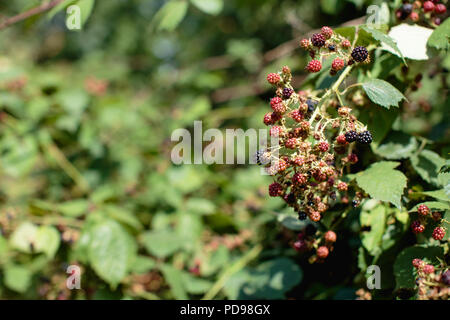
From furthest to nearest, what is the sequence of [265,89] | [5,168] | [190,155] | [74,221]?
[265,89]
[190,155]
[5,168]
[74,221]

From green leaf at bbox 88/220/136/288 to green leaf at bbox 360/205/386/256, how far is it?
0.92 m

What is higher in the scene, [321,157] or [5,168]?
[5,168]

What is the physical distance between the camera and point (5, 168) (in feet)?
7.27

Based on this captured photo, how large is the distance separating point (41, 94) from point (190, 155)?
109 centimetres

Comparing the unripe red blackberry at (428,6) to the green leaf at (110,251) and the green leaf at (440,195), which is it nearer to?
the green leaf at (440,195)

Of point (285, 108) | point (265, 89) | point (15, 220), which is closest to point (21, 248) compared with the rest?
point (15, 220)

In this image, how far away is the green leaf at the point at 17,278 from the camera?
1.81 m

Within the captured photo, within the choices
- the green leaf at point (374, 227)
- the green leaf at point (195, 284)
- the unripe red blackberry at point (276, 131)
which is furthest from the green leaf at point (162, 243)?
the unripe red blackberry at point (276, 131)

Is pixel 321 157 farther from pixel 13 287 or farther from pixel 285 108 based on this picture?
pixel 13 287

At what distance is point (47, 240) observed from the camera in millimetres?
1703

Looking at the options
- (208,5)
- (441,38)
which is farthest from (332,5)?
(441,38)

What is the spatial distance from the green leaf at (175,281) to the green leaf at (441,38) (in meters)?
1.24

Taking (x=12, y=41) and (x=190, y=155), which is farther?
(x=12, y=41)

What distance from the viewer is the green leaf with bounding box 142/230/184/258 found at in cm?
182
